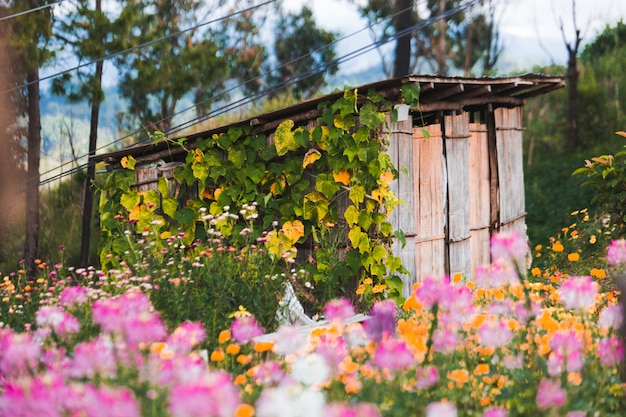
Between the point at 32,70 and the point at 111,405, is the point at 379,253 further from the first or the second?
the point at 32,70

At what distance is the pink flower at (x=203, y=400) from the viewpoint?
1.57 meters

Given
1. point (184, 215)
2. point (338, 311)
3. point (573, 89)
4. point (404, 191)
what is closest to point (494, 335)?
point (338, 311)

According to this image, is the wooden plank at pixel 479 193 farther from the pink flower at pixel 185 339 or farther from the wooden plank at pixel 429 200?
the pink flower at pixel 185 339

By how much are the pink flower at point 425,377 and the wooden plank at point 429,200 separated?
15.3ft

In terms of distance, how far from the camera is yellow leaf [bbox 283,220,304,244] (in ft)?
22.5

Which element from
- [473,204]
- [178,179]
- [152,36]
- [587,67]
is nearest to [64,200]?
[152,36]

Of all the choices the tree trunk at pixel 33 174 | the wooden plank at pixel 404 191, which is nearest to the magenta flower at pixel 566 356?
the wooden plank at pixel 404 191

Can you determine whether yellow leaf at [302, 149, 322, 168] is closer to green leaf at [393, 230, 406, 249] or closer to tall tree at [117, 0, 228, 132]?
green leaf at [393, 230, 406, 249]

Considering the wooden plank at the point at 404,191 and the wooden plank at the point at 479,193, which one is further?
the wooden plank at the point at 479,193

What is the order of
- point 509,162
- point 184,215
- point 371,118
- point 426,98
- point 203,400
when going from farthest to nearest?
point 509,162 → point 184,215 → point 426,98 → point 371,118 → point 203,400

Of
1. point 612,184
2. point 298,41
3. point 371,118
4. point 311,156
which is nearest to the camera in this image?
point 371,118

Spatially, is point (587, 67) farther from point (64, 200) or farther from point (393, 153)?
point (393, 153)

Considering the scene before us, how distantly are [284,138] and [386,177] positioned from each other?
104cm

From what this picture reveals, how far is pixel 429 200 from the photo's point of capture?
24.0 feet
